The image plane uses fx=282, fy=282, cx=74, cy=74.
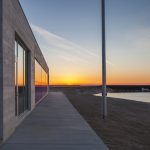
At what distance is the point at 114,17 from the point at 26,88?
6.67 m

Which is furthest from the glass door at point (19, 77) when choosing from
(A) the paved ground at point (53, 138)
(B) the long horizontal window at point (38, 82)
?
(B) the long horizontal window at point (38, 82)

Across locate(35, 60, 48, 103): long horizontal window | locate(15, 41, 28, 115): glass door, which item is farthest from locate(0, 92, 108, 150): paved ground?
locate(35, 60, 48, 103): long horizontal window

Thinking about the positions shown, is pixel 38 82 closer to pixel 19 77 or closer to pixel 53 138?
pixel 19 77

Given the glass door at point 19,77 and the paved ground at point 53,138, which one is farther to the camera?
the glass door at point 19,77

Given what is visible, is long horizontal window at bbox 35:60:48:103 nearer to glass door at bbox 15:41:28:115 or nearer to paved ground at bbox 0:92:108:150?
glass door at bbox 15:41:28:115

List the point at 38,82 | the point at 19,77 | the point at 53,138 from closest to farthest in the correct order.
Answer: the point at 53,138, the point at 19,77, the point at 38,82

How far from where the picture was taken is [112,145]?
7980mm

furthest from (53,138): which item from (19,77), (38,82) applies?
(38,82)

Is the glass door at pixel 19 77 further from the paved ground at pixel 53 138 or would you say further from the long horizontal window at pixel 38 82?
the long horizontal window at pixel 38 82

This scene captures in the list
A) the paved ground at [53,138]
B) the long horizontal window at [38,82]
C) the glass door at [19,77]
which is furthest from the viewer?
the long horizontal window at [38,82]

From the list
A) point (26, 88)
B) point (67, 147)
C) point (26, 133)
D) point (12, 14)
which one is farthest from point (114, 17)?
point (67, 147)

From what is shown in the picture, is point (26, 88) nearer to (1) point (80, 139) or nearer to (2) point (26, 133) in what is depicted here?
(2) point (26, 133)

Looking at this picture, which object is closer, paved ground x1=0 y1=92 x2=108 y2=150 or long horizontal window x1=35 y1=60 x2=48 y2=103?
paved ground x1=0 y1=92 x2=108 y2=150

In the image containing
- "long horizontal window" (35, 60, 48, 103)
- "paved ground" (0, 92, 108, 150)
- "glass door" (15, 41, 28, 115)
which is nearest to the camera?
"paved ground" (0, 92, 108, 150)
